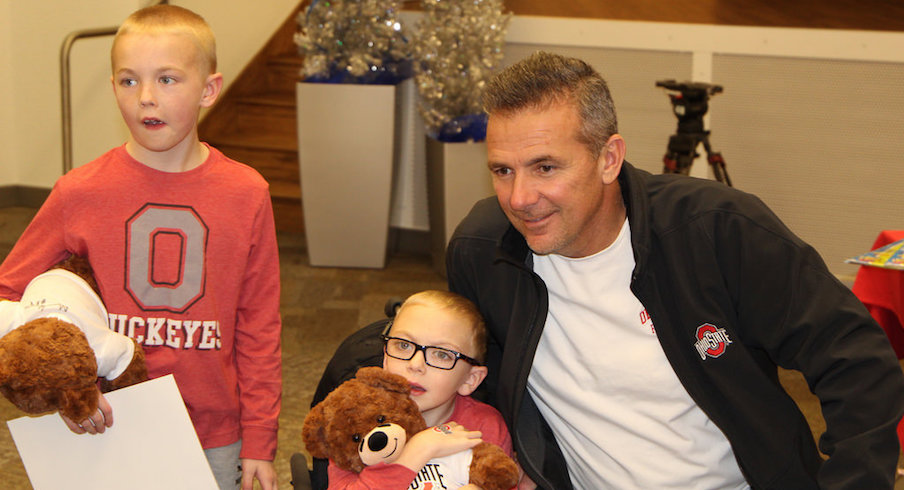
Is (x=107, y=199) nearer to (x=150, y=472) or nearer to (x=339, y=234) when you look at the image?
(x=150, y=472)

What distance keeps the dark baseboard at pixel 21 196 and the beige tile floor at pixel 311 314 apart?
0.27 ft

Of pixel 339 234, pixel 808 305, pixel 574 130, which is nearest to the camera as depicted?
pixel 808 305

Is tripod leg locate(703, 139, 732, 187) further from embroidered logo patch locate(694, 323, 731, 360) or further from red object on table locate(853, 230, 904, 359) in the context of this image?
embroidered logo patch locate(694, 323, 731, 360)

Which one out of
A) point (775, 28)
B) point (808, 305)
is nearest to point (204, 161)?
point (808, 305)

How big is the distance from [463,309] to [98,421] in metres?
0.68

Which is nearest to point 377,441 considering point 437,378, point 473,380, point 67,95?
point 437,378

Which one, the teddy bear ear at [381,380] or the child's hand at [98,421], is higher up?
the teddy bear ear at [381,380]

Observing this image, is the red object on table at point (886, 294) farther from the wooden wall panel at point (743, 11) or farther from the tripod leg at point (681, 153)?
the wooden wall panel at point (743, 11)

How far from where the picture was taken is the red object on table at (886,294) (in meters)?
2.63

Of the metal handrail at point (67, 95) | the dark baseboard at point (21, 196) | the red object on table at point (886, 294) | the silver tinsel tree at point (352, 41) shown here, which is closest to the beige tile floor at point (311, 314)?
the dark baseboard at point (21, 196)

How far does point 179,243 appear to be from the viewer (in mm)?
1656

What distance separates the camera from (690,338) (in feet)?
5.41

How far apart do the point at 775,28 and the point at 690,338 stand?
3.53 metres

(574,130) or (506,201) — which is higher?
(574,130)
